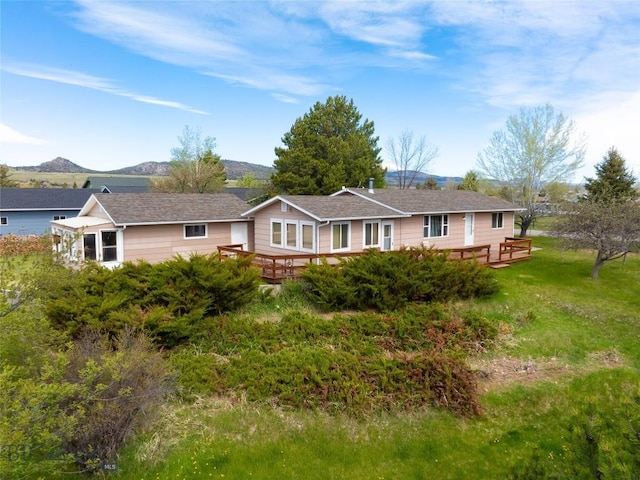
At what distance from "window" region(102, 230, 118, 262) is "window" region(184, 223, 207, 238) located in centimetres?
303

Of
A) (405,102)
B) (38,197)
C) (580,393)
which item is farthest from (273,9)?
(38,197)

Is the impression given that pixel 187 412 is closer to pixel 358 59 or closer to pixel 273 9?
pixel 273 9

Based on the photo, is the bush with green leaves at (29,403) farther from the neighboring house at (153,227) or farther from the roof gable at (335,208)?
the neighboring house at (153,227)

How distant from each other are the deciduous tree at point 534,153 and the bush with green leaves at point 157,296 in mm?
23881

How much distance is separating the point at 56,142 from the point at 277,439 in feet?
63.0

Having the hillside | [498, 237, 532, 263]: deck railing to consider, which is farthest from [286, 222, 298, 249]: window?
the hillside

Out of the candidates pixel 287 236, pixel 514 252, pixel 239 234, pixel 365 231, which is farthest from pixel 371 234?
pixel 514 252

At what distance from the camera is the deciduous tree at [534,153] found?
96.9ft

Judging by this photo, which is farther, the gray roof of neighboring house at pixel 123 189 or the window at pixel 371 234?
the gray roof of neighboring house at pixel 123 189

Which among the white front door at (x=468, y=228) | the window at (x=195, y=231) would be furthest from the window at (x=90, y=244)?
the white front door at (x=468, y=228)

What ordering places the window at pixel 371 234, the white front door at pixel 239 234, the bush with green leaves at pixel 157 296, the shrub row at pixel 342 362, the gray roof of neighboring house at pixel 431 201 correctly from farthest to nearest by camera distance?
the white front door at pixel 239 234 → the gray roof of neighboring house at pixel 431 201 → the window at pixel 371 234 → the bush with green leaves at pixel 157 296 → the shrub row at pixel 342 362

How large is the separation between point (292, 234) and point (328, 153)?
21595 mm

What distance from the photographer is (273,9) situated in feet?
45.1

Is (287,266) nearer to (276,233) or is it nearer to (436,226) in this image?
(276,233)
